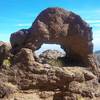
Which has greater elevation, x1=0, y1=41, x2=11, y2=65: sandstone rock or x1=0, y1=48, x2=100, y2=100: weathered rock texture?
x1=0, y1=41, x2=11, y2=65: sandstone rock

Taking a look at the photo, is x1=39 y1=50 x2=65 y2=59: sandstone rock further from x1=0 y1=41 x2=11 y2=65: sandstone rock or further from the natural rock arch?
x1=0 y1=41 x2=11 y2=65: sandstone rock

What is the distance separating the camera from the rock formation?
671 inches

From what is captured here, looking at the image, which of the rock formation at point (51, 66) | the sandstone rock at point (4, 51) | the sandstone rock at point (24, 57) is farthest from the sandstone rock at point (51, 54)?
the sandstone rock at point (24, 57)

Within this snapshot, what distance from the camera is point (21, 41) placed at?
60.7ft

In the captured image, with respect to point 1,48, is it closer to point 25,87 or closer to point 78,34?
point 25,87

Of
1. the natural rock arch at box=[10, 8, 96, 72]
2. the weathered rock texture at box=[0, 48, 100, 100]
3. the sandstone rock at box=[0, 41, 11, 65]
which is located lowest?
the weathered rock texture at box=[0, 48, 100, 100]

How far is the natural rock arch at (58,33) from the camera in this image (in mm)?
18266

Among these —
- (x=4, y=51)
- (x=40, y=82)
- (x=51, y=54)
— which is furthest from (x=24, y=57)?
(x=51, y=54)

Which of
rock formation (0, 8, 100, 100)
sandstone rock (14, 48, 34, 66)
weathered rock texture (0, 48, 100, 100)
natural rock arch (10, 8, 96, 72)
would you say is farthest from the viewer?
natural rock arch (10, 8, 96, 72)

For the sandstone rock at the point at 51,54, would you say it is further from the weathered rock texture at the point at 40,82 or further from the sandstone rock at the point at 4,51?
the weathered rock texture at the point at 40,82

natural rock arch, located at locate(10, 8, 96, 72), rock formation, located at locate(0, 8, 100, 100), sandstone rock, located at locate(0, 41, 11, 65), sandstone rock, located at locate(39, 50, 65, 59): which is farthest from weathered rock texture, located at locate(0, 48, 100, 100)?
sandstone rock, located at locate(39, 50, 65, 59)

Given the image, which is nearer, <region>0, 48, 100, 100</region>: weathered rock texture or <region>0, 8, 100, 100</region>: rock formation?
<region>0, 48, 100, 100</region>: weathered rock texture

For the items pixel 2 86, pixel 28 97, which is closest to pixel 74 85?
pixel 28 97

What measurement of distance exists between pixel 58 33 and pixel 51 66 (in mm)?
1760
